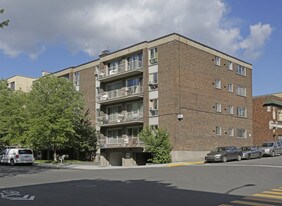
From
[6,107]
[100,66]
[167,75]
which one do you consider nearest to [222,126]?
[167,75]

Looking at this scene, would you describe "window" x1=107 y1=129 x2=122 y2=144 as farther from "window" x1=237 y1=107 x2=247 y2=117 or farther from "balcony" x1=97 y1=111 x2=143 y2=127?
"window" x1=237 y1=107 x2=247 y2=117

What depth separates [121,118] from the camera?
146 feet

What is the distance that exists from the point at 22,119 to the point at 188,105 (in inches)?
752

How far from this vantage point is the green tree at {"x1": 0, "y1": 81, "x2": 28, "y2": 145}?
45253mm

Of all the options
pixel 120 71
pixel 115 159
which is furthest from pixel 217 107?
pixel 115 159

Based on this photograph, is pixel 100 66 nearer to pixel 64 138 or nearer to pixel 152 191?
pixel 64 138

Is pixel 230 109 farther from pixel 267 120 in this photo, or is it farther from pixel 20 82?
pixel 20 82

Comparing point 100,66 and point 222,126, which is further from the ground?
point 100,66

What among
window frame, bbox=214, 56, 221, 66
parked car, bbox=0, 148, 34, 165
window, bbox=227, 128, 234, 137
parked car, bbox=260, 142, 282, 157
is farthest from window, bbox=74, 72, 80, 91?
parked car, bbox=260, 142, 282, 157

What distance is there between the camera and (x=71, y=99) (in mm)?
43062

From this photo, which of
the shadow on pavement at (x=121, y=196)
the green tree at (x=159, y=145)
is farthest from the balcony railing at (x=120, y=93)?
the shadow on pavement at (x=121, y=196)

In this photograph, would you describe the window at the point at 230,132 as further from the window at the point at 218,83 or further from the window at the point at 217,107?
the window at the point at 218,83

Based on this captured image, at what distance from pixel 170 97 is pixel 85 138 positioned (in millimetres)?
13586

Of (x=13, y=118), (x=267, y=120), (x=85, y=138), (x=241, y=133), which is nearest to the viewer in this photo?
(x=13, y=118)
